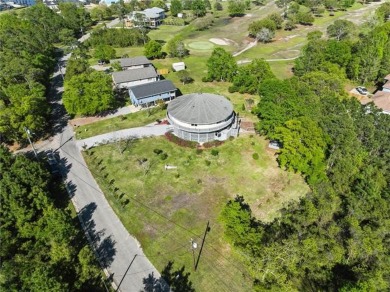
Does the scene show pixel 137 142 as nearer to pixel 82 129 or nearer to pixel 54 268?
pixel 82 129

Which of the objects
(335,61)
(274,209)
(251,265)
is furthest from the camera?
(335,61)

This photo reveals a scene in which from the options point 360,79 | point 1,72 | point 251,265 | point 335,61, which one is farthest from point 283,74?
point 1,72

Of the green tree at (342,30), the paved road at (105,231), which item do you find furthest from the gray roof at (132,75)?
the green tree at (342,30)

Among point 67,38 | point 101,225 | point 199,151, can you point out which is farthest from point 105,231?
point 67,38

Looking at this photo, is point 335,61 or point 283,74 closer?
point 335,61

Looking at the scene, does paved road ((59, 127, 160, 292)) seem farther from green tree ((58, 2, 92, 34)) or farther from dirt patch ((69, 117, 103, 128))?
green tree ((58, 2, 92, 34))

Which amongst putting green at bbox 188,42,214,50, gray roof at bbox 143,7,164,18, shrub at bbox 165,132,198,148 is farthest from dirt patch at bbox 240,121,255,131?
→ gray roof at bbox 143,7,164,18
